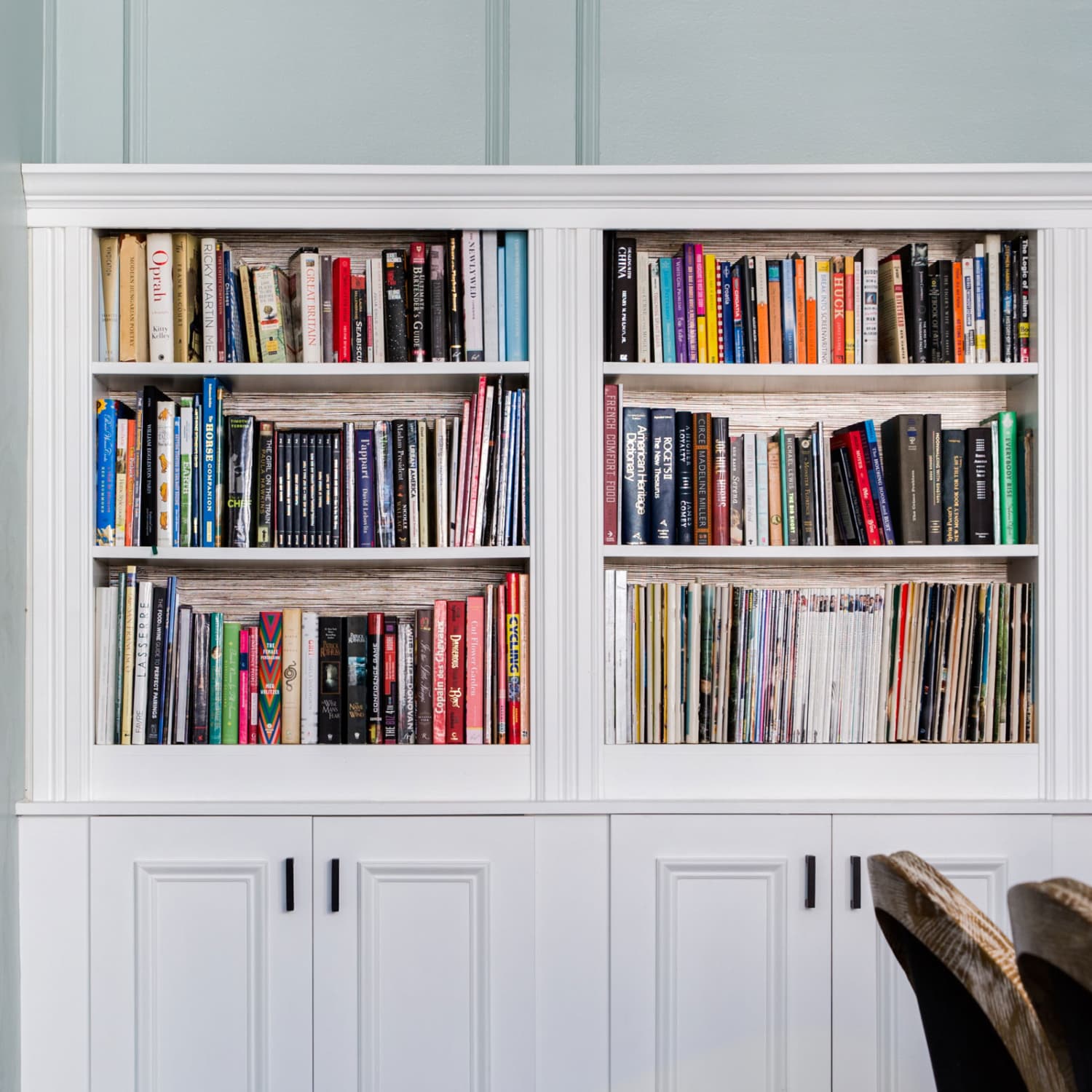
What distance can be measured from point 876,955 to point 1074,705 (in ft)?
2.07

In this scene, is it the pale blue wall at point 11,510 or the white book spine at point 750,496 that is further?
the white book spine at point 750,496

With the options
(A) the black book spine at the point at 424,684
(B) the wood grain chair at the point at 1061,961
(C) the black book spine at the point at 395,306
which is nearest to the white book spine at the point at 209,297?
(C) the black book spine at the point at 395,306

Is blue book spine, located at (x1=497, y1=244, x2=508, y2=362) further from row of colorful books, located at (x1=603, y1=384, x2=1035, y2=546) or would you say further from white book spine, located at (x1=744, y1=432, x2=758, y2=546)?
white book spine, located at (x1=744, y1=432, x2=758, y2=546)

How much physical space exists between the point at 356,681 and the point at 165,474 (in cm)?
57

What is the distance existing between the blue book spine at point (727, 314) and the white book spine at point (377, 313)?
0.69 m

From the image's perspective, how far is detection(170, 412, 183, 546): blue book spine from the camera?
195 cm

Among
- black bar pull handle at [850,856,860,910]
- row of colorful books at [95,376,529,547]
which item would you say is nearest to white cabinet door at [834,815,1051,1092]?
black bar pull handle at [850,856,860,910]

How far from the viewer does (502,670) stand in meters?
1.95

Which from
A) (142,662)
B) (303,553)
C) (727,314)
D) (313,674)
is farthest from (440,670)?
(727,314)

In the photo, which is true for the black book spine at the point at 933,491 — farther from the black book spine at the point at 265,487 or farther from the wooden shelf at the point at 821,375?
the black book spine at the point at 265,487

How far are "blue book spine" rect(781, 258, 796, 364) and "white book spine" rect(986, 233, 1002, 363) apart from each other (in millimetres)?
399

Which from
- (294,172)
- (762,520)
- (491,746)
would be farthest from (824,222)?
(491,746)

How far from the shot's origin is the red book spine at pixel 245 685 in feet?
6.38

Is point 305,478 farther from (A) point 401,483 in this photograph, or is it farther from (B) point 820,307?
(B) point 820,307
